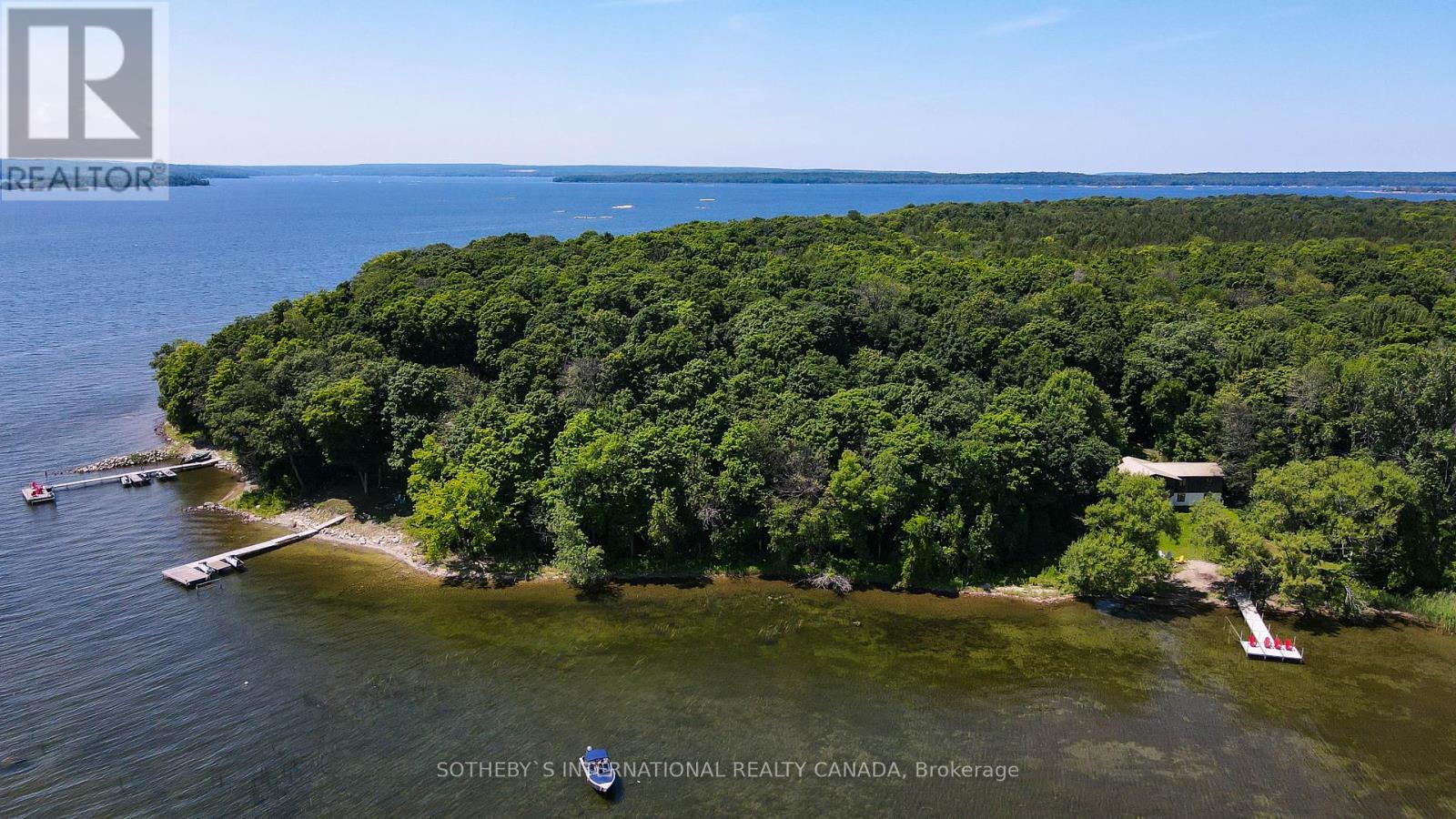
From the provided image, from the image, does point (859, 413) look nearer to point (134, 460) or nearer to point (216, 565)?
point (216, 565)

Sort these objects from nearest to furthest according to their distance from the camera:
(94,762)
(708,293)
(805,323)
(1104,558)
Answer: (94,762) → (1104,558) → (805,323) → (708,293)

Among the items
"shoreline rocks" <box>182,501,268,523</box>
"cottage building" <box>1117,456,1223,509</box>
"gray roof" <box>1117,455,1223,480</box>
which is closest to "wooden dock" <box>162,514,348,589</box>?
"shoreline rocks" <box>182,501,268,523</box>

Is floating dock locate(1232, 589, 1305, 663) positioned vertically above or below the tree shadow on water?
above

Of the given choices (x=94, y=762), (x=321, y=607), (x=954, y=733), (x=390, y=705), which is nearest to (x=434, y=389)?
(x=321, y=607)

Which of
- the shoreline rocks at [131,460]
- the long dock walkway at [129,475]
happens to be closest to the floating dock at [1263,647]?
the long dock walkway at [129,475]

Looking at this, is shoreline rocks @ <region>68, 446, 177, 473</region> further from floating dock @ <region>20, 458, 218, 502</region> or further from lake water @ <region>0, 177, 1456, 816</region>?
lake water @ <region>0, 177, 1456, 816</region>

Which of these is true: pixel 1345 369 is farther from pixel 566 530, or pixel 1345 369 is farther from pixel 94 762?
pixel 94 762

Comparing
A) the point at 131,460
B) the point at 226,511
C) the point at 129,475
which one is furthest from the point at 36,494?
the point at 226,511
